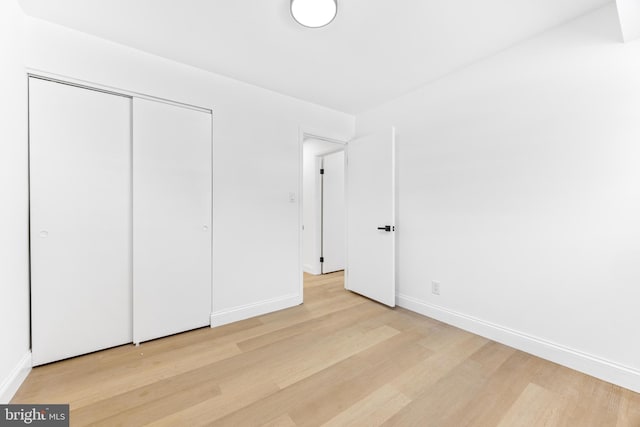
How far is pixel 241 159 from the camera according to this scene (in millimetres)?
2609

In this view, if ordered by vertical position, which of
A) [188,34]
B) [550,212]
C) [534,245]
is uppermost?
[188,34]

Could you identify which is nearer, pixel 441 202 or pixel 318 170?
pixel 441 202

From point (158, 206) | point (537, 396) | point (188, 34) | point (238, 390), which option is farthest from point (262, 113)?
point (537, 396)

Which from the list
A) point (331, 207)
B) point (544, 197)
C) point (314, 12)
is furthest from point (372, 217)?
point (314, 12)

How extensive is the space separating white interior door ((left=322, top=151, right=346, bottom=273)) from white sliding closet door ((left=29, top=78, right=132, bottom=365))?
9.58 feet

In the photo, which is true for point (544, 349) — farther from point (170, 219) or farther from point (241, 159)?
point (170, 219)

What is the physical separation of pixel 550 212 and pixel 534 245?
27 cm

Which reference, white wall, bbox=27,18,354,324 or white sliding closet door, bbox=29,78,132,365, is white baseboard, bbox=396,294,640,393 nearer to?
white wall, bbox=27,18,354,324

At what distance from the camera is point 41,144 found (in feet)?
5.93

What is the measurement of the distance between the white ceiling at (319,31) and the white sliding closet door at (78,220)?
55 centimetres

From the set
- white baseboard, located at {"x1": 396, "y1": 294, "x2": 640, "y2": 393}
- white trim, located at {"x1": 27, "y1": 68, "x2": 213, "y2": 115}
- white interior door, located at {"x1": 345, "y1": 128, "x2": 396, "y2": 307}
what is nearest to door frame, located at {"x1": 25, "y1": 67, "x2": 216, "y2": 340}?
white trim, located at {"x1": 27, "y1": 68, "x2": 213, "y2": 115}

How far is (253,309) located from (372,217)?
67.1 inches

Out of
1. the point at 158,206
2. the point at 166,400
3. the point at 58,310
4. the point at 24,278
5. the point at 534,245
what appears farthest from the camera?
the point at 158,206

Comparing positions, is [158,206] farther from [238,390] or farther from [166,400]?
[238,390]
